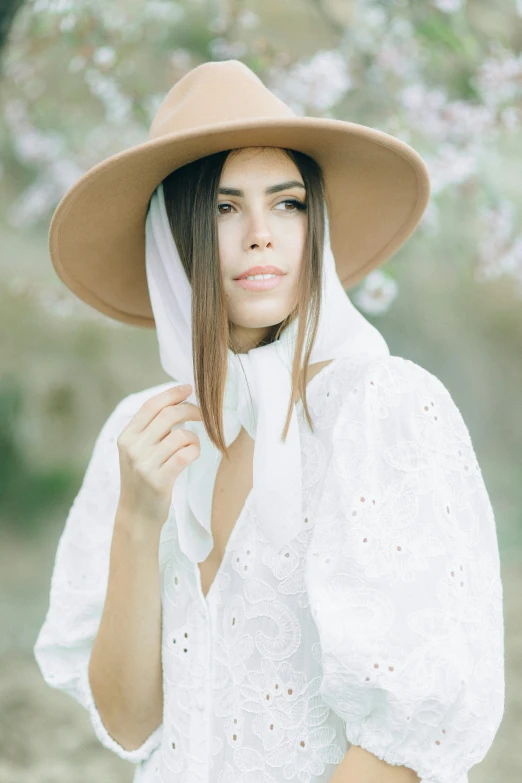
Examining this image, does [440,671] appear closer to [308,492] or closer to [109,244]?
[308,492]

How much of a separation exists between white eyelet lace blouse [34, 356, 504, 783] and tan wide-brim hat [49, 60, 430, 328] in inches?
15.1

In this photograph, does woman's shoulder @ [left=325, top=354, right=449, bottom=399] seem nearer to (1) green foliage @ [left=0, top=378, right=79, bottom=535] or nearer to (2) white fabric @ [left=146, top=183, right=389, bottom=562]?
(2) white fabric @ [left=146, top=183, right=389, bottom=562]

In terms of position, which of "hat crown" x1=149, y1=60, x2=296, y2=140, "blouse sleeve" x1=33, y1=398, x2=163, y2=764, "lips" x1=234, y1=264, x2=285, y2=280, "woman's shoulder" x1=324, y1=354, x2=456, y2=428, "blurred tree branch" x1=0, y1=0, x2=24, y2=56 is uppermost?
"blurred tree branch" x1=0, y1=0, x2=24, y2=56

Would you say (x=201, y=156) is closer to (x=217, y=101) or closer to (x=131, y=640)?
(x=217, y=101)

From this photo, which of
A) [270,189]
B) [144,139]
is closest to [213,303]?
[270,189]

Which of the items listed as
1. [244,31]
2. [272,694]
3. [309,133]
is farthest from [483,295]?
[272,694]

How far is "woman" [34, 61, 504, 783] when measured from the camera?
115 centimetres

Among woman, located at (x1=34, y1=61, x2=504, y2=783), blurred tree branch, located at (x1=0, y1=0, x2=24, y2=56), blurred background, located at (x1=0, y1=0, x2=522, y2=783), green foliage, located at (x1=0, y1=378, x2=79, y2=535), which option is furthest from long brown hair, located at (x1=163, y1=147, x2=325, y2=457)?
green foliage, located at (x1=0, y1=378, x2=79, y2=535)

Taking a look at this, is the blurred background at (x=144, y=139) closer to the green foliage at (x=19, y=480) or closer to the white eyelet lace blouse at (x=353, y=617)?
the green foliage at (x=19, y=480)

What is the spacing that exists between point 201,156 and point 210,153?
0.02 metres

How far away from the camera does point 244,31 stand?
11.2 feet

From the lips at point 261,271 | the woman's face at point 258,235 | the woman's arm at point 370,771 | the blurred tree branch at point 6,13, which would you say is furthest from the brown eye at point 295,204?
the blurred tree branch at point 6,13

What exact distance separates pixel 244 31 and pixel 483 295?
1391mm

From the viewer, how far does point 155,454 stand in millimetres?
1414
